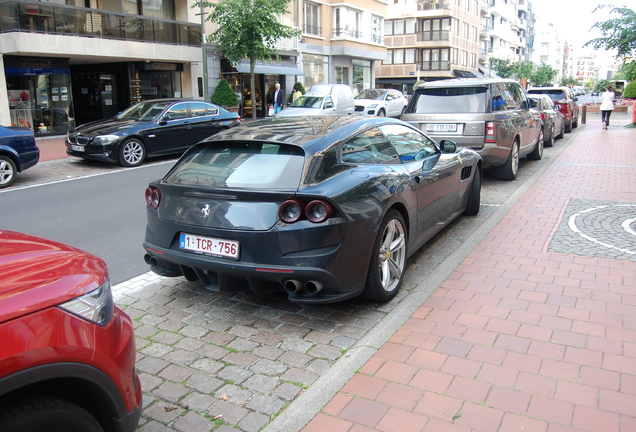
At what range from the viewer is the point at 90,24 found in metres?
19.4

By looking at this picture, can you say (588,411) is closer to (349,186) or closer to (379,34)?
(349,186)

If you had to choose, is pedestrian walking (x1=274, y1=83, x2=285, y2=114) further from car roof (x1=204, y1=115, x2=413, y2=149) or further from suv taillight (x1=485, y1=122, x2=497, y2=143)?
car roof (x1=204, y1=115, x2=413, y2=149)

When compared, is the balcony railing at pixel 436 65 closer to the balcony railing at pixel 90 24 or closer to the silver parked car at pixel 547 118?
the balcony railing at pixel 90 24

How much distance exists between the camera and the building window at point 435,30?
5841cm

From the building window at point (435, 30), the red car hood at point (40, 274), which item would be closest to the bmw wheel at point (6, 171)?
the red car hood at point (40, 274)

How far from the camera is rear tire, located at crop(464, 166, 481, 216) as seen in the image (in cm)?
716

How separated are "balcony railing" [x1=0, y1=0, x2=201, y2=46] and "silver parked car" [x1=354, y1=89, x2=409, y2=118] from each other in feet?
27.7

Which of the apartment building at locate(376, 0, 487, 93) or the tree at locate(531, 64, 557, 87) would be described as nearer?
the apartment building at locate(376, 0, 487, 93)

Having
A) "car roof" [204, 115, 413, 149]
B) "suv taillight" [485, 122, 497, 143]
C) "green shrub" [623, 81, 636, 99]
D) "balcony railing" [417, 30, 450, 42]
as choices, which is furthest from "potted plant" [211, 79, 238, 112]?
"balcony railing" [417, 30, 450, 42]

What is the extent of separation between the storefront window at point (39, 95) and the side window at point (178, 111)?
7620 mm

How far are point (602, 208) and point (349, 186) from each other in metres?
5.18

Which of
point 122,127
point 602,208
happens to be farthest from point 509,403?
point 122,127

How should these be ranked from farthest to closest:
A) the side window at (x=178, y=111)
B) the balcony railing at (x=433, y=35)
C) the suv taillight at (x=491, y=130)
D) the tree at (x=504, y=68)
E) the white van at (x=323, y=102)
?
1. the tree at (x=504, y=68)
2. the balcony railing at (x=433, y=35)
3. the white van at (x=323, y=102)
4. the side window at (x=178, y=111)
5. the suv taillight at (x=491, y=130)

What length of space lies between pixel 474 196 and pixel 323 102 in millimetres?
14800
